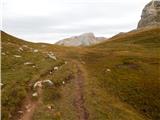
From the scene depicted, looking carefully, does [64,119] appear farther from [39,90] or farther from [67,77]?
[67,77]

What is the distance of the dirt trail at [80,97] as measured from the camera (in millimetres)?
43369

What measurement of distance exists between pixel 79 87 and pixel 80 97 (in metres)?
3.46

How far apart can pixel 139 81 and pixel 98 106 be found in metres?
16.9

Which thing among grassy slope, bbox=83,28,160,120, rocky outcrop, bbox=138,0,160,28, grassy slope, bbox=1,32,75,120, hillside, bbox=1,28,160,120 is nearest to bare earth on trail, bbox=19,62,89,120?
hillside, bbox=1,28,160,120

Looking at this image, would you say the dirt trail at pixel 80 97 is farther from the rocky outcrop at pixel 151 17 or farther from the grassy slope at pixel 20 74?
the rocky outcrop at pixel 151 17

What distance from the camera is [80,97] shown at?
48.4 metres

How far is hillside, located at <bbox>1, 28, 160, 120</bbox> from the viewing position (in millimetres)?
43625

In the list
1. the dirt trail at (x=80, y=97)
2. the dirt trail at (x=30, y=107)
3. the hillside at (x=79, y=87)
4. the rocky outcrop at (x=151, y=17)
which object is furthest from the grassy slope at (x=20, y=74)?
the rocky outcrop at (x=151, y=17)

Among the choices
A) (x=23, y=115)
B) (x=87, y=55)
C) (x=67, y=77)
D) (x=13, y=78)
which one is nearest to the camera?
(x=23, y=115)

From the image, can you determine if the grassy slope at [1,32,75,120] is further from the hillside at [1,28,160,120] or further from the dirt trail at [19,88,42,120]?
the dirt trail at [19,88,42,120]

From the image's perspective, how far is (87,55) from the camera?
78312 millimetres

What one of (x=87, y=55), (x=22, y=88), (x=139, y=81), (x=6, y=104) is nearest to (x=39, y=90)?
(x=22, y=88)

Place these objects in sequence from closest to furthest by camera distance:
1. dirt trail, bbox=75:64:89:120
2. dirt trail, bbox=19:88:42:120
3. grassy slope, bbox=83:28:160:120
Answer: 1. dirt trail, bbox=19:88:42:120
2. dirt trail, bbox=75:64:89:120
3. grassy slope, bbox=83:28:160:120

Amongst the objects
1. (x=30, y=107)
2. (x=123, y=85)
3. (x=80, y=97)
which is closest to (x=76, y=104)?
(x=80, y=97)
